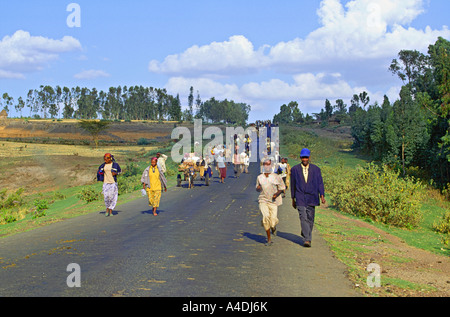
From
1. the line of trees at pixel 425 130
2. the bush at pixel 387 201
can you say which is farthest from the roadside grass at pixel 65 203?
the line of trees at pixel 425 130

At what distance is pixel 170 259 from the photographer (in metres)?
8.99

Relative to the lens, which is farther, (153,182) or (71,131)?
(71,131)

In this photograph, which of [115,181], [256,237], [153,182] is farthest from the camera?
[153,182]

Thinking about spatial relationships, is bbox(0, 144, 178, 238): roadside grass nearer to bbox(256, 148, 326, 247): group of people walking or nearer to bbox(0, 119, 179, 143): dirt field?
bbox(256, 148, 326, 247): group of people walking

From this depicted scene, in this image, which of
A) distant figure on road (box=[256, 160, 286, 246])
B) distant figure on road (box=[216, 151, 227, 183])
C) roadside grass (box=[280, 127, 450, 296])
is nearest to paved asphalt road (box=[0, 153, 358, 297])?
roadside grass (box=[280, 127, 450, 296])

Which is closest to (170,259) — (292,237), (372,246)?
(292,237)

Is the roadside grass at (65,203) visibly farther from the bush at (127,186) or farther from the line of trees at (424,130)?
the line of trees at (424,130)

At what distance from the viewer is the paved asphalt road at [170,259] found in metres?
7.03

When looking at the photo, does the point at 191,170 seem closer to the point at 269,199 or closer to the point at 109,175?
the point at 109,175

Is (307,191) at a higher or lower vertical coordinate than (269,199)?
higher

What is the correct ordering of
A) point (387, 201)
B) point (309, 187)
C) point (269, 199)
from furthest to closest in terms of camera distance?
1. point (387, 201)
2. point (269, 199)
3. point (309, 187)

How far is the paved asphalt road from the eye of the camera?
23.1 ft
